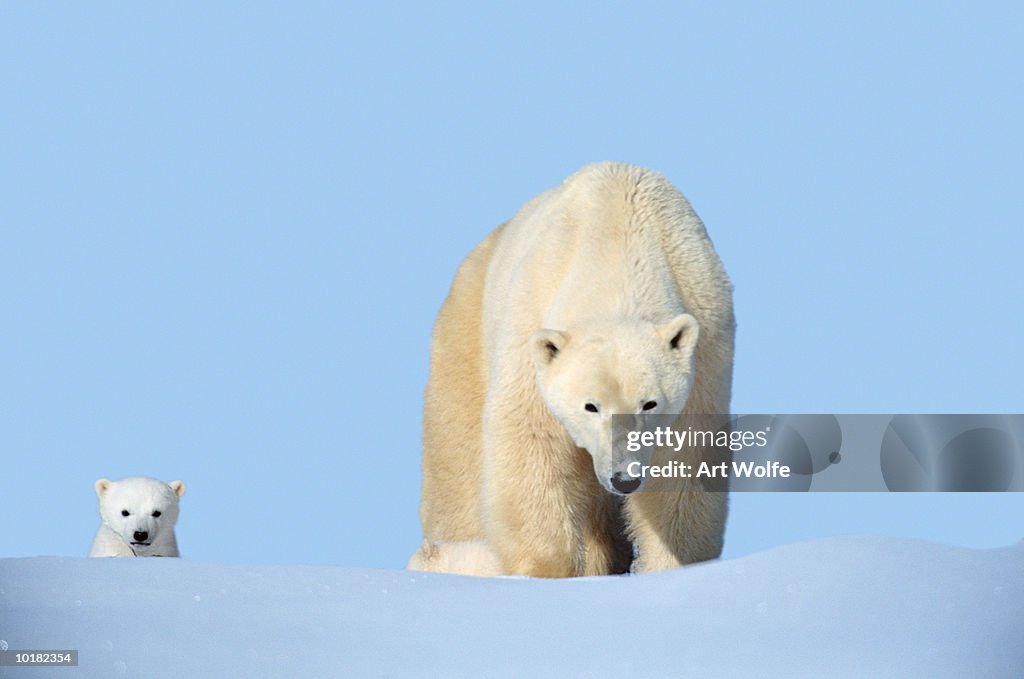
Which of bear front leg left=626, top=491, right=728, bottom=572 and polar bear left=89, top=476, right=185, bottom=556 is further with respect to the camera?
polar bear left=89, top=476, right=185, bottom=556

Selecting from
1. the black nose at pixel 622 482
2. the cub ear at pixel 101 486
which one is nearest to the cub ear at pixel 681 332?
the black nose at pixel 622 482

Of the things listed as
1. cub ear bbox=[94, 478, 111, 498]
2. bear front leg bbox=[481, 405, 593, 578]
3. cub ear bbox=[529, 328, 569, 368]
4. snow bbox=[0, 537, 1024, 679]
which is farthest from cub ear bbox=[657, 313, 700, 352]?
cub ear bbox=[94, 478, 111, 498]

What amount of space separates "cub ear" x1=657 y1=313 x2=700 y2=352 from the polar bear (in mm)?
2678

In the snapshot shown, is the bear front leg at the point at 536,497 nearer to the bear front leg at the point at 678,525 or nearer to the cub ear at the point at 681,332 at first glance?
the bear front leg at the point at 678,525

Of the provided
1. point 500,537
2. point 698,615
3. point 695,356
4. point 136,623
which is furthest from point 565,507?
point 136,623

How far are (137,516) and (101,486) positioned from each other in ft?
1.05

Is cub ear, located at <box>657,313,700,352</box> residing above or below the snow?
above

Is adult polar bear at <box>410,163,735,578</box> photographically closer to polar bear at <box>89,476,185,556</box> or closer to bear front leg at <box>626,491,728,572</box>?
bear front leg at <box>626,491,728,572</box>

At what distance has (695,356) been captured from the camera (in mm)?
9352

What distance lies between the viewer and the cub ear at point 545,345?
889 centimetres

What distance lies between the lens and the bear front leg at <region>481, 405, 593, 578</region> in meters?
9.41

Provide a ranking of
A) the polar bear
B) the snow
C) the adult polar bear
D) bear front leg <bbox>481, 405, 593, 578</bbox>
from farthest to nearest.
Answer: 1. the polar bear
2. bear front leg <bbox>481, 405, 593, 578</bbox>
3. the adult polar bear
4. the snow

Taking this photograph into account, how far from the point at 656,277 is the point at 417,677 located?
2.30 m

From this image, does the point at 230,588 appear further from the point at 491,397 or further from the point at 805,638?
the point at 805,638
